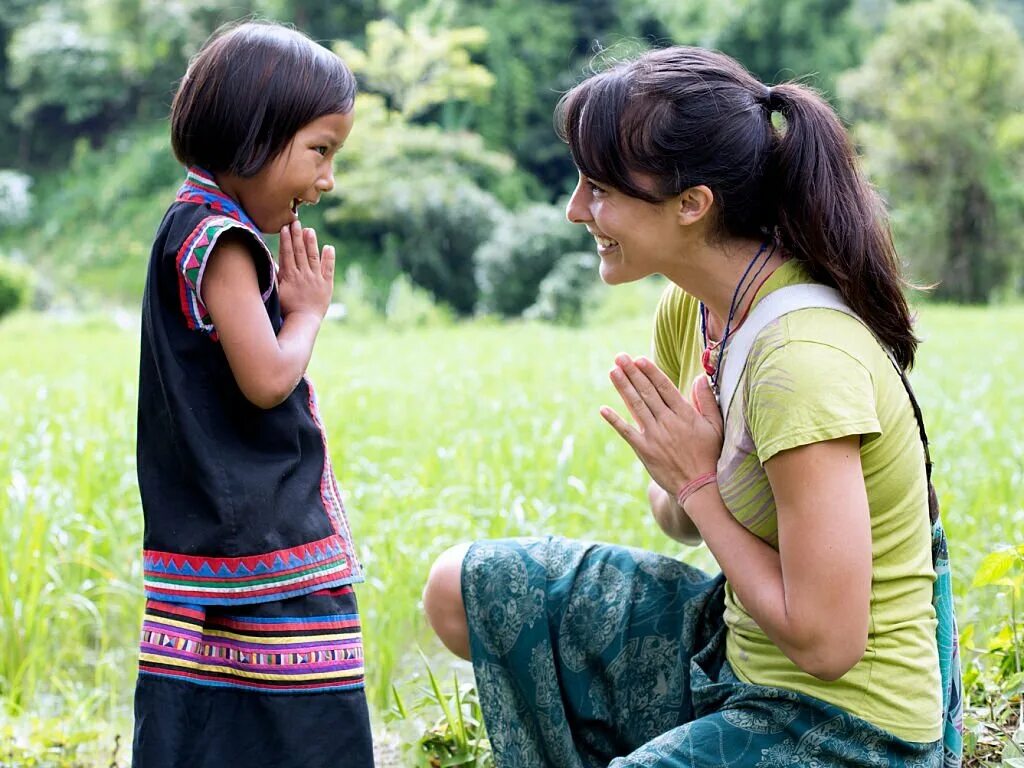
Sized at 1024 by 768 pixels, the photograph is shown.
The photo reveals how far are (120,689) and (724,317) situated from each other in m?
1.61

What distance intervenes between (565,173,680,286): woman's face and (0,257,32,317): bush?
8.92m

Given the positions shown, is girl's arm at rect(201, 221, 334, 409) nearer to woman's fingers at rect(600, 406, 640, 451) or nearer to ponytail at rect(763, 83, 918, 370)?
woman's fingers at rect(600, 406, 640, 451)

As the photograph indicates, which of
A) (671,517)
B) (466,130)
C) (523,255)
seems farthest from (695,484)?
(466,130)

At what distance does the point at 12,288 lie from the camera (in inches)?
374

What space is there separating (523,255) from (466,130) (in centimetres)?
495

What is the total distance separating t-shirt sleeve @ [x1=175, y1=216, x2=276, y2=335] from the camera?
1.42 meters

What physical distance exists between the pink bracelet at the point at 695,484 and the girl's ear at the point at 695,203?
32cm

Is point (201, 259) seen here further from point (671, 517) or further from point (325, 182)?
point (671, 517)

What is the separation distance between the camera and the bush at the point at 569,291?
33.7 ft

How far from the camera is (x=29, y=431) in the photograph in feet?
13.2

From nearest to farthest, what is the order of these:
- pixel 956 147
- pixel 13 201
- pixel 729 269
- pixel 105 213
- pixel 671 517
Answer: pixel 729 269
pixel 671 517
pixel 956 147
pixel 13 201
pixel 105 213

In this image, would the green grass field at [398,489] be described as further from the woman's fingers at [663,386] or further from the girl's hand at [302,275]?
the woman's fingers at [663,386]

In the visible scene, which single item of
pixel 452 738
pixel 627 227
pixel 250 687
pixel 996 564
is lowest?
pixel 452 738

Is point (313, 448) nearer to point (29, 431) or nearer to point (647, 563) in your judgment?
point (647, 563)
